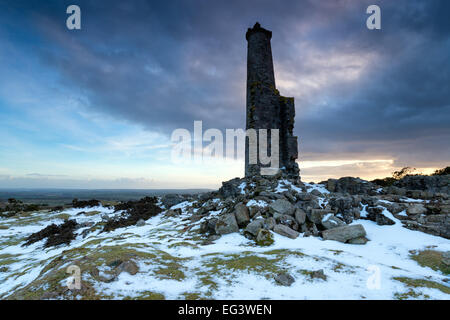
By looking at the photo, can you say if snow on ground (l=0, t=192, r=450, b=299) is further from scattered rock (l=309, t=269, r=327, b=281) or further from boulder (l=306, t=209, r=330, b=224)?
boulder (l=306, t=209, r=330, b=224)

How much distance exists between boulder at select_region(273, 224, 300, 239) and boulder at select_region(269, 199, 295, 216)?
1.24m

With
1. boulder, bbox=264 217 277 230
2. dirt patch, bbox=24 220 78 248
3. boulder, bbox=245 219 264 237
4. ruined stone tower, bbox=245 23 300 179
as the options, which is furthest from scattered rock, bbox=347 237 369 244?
dirt patch, bbox=24 220 78 248

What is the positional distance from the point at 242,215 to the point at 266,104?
12864 mm

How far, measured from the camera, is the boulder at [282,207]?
1041 cm

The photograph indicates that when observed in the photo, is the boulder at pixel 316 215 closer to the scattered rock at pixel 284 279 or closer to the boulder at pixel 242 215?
the boulder at pixel 242 215

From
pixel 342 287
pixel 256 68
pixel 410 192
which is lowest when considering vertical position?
pixel 342 287

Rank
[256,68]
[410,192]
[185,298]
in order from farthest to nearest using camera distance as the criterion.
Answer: [256,68] < [410,192] < [185,298]

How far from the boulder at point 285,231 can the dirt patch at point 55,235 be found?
13.2 m

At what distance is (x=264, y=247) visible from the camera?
791 cm

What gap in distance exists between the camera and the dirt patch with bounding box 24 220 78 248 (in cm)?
1323

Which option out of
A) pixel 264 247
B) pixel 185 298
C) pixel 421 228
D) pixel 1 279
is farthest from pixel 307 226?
pixel 1 279

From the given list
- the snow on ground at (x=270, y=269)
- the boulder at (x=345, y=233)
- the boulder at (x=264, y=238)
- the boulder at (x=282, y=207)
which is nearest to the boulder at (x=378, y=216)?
the snow on ground at (x=270, y=269)
